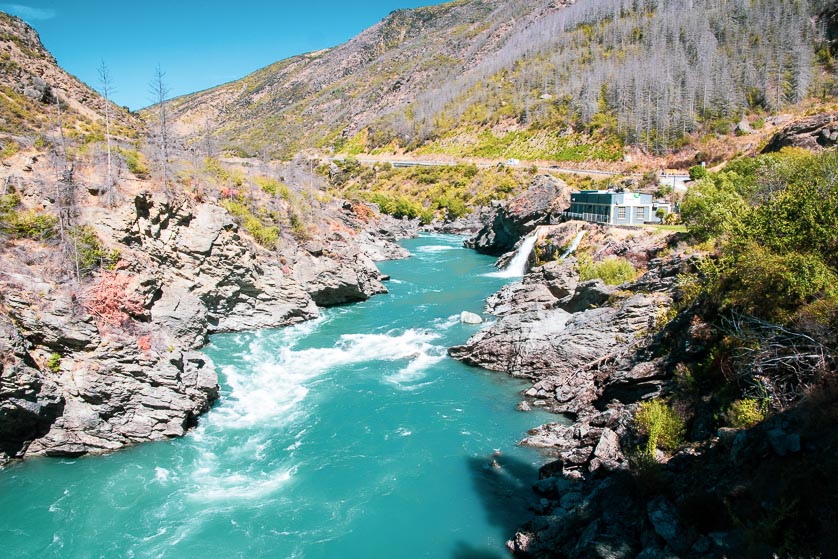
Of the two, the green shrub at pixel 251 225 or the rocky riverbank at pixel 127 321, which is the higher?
the green shrub at pixel 251 225

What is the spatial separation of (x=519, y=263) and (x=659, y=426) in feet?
133

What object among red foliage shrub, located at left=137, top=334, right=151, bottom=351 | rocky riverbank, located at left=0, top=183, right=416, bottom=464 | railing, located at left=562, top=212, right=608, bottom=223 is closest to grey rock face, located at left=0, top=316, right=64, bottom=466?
rocky riverbank, located at left=0, top=183, right=416, bottom=464

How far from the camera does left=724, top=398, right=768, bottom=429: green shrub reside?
501 inches

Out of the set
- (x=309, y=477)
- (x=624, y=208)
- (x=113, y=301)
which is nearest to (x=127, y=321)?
(x=113, y=301)

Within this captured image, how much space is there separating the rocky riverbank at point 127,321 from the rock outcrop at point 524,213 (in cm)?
3509

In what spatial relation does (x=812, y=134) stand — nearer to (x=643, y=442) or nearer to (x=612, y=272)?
(x=612, y=272)

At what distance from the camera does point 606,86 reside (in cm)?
11200

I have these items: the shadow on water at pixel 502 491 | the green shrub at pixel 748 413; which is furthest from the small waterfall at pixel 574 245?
the green shrub at pixel 748 413

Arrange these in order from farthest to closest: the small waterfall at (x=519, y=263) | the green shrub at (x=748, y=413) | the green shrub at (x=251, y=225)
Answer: the small waterfall at (x=519, y=263)
the green shrub at (x=251, y=225)
the green shrub at (x=748, y=413)

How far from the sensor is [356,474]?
762 inches

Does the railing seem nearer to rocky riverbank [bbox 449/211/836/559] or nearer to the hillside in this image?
rocky riverbank [bbox 449/211/836/559]

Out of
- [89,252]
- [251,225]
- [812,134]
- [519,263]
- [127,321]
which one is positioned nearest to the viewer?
[127,321]

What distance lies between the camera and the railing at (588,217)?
48147 mm

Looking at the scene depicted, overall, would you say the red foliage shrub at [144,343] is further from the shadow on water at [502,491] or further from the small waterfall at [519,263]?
the small waterfall at [519,263]
